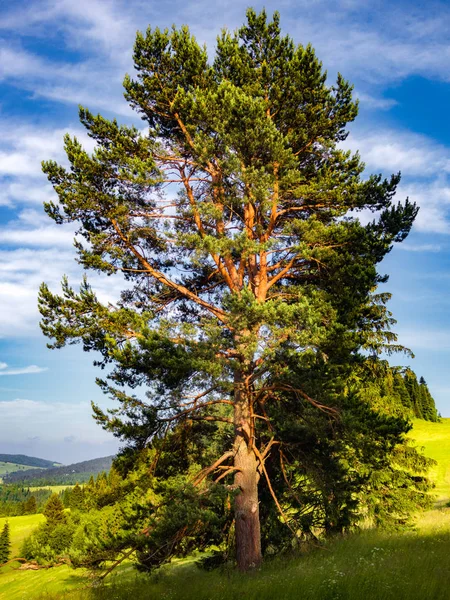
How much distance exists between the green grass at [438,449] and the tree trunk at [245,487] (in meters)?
23.4

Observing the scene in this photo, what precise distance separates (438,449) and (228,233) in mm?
52442

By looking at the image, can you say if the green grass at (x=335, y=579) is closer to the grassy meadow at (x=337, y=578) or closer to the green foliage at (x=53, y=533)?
the grassy meadow at (x=337, y=578)

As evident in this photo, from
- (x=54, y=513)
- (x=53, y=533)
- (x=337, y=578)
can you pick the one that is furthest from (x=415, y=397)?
(x=337, y=578)

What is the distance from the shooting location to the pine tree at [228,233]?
10.6 m

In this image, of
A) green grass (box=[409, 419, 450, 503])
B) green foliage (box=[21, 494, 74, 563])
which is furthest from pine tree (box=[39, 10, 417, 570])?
green foliage (box=[21, 494, 74, 563])

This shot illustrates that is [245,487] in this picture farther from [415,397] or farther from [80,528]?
[415,397]

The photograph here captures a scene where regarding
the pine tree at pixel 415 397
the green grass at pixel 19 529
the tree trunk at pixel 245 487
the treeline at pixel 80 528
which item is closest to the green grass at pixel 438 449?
the pine tree at pixel 415 397

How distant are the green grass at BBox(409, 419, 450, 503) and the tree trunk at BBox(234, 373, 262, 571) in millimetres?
23433

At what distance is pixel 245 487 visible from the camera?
10836mm

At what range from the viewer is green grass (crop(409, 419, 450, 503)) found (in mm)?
36375

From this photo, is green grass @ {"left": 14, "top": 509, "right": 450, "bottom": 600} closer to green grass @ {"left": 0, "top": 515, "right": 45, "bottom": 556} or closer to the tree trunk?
the tree trunk

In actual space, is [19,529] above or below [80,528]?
below

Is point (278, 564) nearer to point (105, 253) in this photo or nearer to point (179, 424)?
point (179, 424)

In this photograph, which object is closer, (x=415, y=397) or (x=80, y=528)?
(x=80, y=528)
